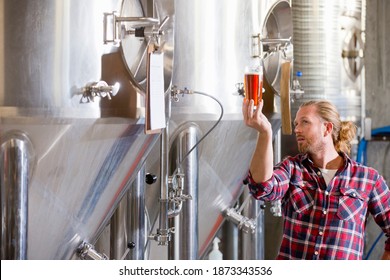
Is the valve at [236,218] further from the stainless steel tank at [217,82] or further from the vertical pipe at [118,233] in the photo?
the vertical pipe at [118,233]

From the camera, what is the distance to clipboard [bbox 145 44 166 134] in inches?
94.7

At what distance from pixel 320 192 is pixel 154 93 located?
2.20ft

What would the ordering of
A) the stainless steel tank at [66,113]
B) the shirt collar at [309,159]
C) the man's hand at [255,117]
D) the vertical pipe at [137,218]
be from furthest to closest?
the vertical pipe at [137,218] → the shirt collar at [309,159] → the man's hand at [255,117] → the stainless steel tank at [66,113]

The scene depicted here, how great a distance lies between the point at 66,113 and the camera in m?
2.09

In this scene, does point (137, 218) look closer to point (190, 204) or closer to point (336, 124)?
point (190, 204)

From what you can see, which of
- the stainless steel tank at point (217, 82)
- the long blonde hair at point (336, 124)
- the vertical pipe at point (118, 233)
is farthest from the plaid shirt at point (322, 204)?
the vertical pipe at point (118, 233)

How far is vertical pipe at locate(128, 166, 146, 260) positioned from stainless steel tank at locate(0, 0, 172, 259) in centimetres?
27

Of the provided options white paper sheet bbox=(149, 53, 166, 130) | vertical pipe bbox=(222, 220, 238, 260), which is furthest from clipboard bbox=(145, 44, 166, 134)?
vertical pipe bbox=(222, 220, 238, 260)

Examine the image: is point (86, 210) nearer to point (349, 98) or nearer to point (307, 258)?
point (307, 258)

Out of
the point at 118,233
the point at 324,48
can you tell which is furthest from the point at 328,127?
the point at 324,48

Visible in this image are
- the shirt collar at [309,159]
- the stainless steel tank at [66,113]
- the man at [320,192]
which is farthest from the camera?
the shirt collar at [309,159]

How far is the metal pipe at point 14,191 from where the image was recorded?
1.93 metres

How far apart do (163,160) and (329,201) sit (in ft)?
2.02

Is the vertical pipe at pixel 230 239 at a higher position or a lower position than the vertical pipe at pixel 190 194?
lower
